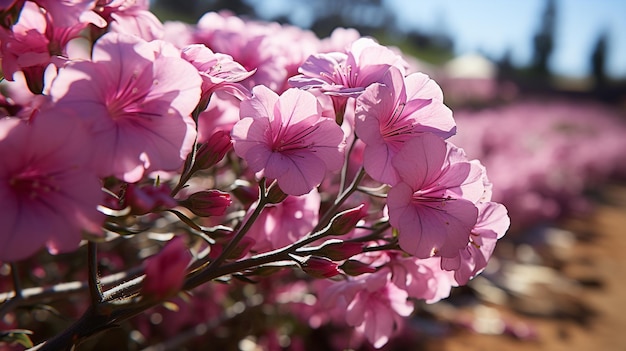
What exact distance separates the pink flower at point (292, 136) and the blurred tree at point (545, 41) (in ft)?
121

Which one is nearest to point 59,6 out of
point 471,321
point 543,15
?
point 471,321

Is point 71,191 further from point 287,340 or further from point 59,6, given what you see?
point 287,340

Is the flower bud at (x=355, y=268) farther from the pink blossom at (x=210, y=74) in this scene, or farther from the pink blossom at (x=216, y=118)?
the pink blossom at (x=216, y=118)

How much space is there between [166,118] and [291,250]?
26cm

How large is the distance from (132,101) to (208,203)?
0.18 metres

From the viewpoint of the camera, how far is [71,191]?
1.73 feet

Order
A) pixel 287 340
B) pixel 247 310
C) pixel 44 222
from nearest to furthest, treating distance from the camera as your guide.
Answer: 1. pixel 44 222
2. pixel 247 310
3. pixel 287 340

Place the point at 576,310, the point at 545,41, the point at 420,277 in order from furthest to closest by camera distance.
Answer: the point at 545,41 → the point at 576,310 → the point at 420,277

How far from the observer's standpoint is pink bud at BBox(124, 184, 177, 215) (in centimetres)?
58

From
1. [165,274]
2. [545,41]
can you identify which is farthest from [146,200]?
[545,41]

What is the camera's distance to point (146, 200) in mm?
582

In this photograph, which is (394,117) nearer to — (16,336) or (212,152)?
(212,152)

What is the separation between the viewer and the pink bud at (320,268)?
0.74m

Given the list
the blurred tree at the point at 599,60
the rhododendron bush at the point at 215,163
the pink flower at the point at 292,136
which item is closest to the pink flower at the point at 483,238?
the rhododendron bush at the point at 215,163
